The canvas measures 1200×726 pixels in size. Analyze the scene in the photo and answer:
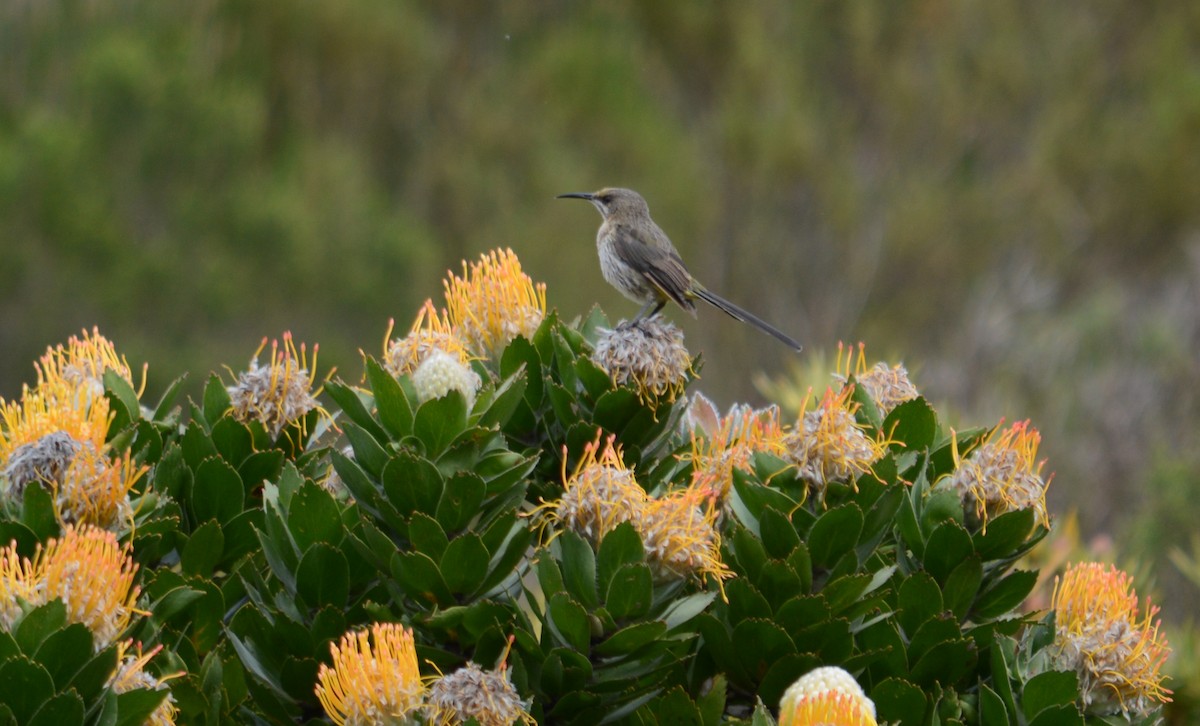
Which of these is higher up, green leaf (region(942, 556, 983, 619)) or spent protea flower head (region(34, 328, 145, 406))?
spent protea flower head (region(34, 328, 145, 406))

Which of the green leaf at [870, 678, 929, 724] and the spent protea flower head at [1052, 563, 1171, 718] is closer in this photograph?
the green leaf at [870, 678, 929, 724]

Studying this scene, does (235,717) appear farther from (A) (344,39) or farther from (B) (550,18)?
(B) (550,18)

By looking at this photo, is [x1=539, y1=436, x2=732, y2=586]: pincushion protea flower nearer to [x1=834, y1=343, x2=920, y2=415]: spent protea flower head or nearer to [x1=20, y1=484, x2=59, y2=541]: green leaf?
[x1=834, y1=343, x2=920, y2=415]: spent protea flower head

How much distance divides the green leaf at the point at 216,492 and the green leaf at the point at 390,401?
0.41 meters

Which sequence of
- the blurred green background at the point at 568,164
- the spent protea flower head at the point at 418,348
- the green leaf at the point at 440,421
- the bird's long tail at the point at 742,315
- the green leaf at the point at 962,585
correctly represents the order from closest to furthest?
the green leaf at the point at 440,421, the green leaf at the point at 962,585, the spent protea flower head at the point at 418,348, the bird's long tail at the point at 742,315, the blurred green background at the point at 568,164

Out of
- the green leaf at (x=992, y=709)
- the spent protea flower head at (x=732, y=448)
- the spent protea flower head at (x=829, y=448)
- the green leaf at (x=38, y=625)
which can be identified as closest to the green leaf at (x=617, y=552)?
the spent protea flower head at (x=732, y=448)

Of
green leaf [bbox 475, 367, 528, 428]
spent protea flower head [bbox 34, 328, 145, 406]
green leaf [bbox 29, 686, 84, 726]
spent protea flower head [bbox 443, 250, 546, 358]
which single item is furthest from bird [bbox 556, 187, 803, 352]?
green leaf [bbox 29, 686, 84, 726]

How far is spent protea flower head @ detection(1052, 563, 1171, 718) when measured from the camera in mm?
2943

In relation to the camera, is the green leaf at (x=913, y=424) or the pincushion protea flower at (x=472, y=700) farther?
the green leaf at (x=913, y=424)

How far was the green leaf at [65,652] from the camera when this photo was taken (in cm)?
243

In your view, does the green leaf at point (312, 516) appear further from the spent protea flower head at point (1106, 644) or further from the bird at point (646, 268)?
the bird at point (646, 268)

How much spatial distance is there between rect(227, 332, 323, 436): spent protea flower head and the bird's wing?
8.70ft

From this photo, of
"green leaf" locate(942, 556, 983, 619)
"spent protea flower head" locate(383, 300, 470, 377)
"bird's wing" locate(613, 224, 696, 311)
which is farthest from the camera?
"bird's wing" locate(613, 224, 696, 311)

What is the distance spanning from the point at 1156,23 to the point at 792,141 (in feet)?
32.6
